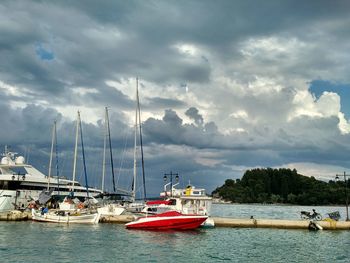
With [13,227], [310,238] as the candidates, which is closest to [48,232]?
[13,227]

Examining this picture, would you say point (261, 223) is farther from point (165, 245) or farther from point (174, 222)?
point (165, 245)

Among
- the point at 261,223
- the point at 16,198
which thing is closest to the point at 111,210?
the point at 261,223

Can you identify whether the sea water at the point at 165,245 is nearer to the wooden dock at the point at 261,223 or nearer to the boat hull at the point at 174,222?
the wooden dock at the point at 261,223

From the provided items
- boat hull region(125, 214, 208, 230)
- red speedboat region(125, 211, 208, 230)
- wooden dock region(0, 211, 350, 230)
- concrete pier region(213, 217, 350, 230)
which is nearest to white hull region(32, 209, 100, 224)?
wooden dock region(0, 211, 350, 230)

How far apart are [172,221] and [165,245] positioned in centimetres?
1174

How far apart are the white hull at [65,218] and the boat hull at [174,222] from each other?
447 inches

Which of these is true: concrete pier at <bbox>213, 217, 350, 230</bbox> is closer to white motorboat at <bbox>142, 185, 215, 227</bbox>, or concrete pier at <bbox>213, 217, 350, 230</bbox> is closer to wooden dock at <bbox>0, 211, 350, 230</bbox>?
wooden dock at <bbox>0, 211, 350, 230</bbox>

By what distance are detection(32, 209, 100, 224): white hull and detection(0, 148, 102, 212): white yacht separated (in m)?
13.8

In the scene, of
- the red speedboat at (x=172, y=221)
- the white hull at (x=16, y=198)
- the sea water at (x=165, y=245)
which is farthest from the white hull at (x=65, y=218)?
the white hull at (x=16, y=198)

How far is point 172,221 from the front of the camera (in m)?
59.9

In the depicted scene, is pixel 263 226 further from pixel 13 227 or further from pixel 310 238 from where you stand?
pixel 13 227

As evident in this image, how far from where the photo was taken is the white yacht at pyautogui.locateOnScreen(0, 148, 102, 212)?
295 feet

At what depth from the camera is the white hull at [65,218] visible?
68875 millimetres

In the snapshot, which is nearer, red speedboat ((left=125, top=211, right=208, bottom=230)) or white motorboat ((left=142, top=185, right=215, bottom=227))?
red speedboat ((left=125, top=211, right=208, bottom=230))
